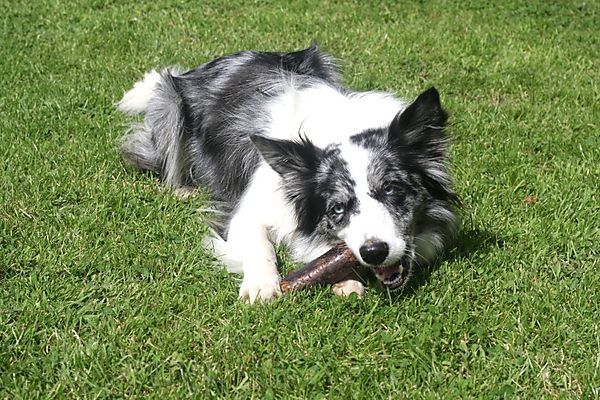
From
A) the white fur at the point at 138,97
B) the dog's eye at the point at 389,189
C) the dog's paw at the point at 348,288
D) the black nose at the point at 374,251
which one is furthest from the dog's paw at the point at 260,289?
the white fur at the point at 138,97

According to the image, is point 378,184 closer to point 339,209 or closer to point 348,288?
point 339,209

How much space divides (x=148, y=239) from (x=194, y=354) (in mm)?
1322

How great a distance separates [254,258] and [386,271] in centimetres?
80

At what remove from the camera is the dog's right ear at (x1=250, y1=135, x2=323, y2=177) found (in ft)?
14.1

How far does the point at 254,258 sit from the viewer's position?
4527 mm

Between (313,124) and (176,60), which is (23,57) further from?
(313,124)

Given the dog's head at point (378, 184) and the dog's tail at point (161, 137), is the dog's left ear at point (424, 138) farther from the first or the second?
the dog's tail at point (161, 137)

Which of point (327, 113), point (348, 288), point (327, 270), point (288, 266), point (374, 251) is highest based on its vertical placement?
point (327, 113)

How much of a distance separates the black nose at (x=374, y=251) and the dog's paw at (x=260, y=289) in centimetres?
66

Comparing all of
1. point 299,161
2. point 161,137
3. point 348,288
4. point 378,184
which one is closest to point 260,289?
point 348,288

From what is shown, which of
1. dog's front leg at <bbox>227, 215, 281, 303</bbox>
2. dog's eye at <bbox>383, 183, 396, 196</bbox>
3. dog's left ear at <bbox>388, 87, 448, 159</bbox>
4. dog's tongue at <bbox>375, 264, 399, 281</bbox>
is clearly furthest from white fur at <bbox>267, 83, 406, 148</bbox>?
dog's tongue at <bbox>375, 264, 399, 281</bbox>

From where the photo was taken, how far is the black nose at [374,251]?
3.86m

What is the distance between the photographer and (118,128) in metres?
6.53

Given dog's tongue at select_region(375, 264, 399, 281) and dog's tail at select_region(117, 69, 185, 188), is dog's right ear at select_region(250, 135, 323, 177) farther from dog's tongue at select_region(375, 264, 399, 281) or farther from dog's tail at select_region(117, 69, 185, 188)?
dog's tail at select_region(117, 69, 185, 188)
